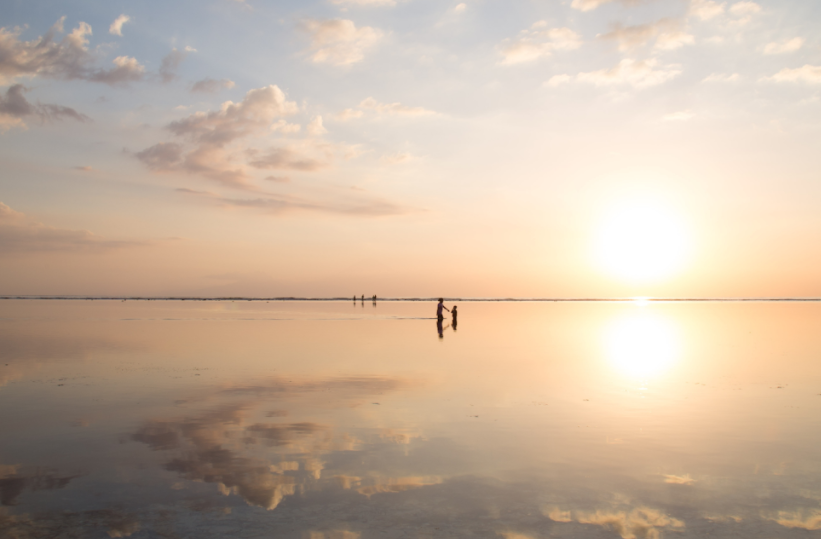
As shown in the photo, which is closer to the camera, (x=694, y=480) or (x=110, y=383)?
(x=694, y=480)

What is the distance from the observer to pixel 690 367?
24484 mm

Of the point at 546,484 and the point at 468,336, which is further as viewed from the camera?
the point at 468,336

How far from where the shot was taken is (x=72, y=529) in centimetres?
757

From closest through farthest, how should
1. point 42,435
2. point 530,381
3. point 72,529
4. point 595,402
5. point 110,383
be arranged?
point 72,529
point 42,435
point 595,402
point 110,383
point 530,381

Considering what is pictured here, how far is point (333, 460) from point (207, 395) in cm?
782

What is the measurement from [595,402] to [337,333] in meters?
26.4

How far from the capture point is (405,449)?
37.8ft

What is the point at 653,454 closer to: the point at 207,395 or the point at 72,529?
the point at 72,529

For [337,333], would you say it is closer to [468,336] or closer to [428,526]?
[468,336]

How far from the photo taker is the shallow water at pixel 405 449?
26.3 ft

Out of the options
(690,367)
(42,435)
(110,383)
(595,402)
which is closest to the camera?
(42,435)

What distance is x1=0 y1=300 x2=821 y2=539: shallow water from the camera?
315 inches

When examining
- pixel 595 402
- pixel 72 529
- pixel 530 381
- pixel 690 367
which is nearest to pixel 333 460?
pixel 72 529

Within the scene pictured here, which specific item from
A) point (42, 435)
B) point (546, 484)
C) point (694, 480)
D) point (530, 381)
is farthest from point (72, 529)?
point (530, 381)
